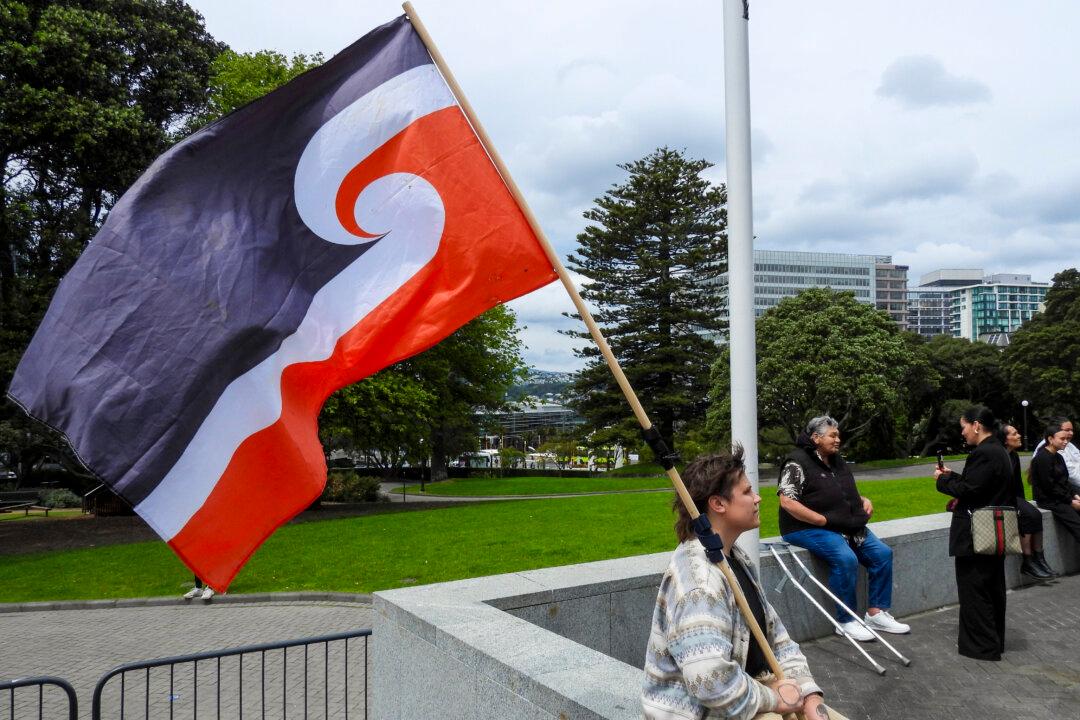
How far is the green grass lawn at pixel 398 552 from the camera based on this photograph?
43.3 ft

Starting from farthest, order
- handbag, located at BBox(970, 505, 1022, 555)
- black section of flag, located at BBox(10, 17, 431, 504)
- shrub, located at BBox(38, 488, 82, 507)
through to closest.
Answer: shrub, located at BBox(38, 488, 82, 507) < handbag, located at BBox(970, 505, 1022, 555) < black section of flag, located at BBox(10, 17, 431, 504)

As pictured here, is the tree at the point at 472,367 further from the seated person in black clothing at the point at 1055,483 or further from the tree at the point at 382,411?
the seated person in black clothing at the point at 1055,483

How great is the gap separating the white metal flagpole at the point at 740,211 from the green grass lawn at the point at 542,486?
1283 inches

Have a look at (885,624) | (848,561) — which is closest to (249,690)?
(848,561)

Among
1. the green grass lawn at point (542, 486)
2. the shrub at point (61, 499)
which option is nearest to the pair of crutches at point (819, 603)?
the green grass lawn at point (542, 486)

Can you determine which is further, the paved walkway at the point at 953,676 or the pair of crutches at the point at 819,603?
the pair of crutches at the point at 819,603

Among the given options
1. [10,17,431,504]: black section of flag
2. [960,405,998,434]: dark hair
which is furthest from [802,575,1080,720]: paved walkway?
[10,17,431,504]: black section of flag

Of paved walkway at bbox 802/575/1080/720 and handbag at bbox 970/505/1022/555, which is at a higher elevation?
handbag at bbox 970/505/1022/555

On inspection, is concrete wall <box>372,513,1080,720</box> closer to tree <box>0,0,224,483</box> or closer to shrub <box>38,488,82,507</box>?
tree <box>0,0,224,483</box>

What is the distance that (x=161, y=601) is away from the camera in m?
12.5

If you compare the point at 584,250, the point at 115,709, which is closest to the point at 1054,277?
the point at 584,250

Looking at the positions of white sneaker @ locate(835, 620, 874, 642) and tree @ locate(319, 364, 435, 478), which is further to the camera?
tree @ locate(319, 364, 435, 478)

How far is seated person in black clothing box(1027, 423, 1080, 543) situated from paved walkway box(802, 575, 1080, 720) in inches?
92.7

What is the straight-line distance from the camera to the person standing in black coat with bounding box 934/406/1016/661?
577 cm
